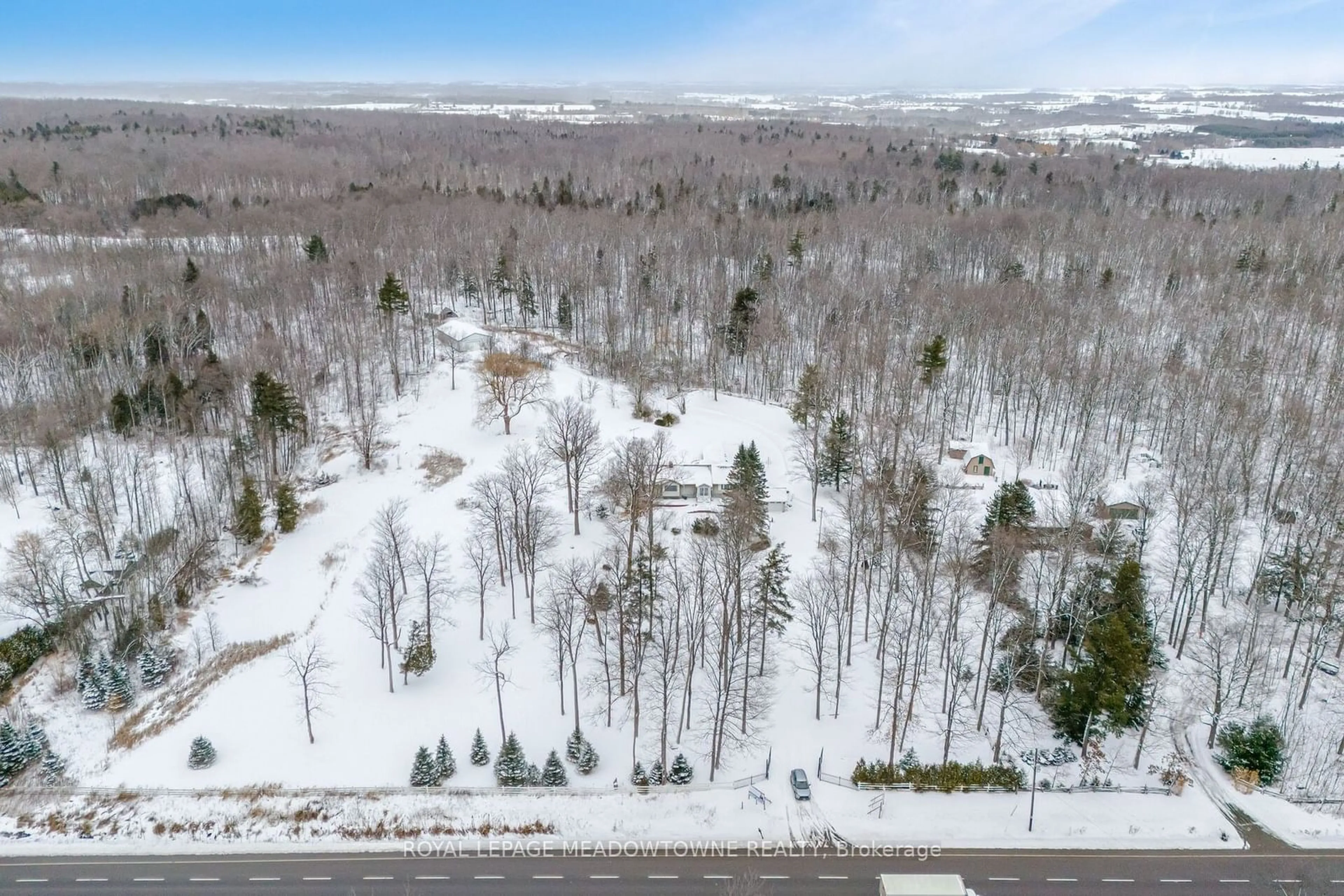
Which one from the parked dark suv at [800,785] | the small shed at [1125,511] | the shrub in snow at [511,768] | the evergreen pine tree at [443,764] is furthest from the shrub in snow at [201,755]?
the small shed at [1125,511]

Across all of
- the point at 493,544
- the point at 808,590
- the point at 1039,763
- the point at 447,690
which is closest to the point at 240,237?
the point at 493,544

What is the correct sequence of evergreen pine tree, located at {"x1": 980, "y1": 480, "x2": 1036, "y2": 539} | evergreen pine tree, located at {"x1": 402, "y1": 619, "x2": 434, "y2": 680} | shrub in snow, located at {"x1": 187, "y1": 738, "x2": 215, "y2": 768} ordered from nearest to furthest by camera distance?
shrub in snow, located at {"x1": 187, "y1": 738, "x2": 215, "y2": 768}
evergreen pine tree, located at {"x1": 402, "y1": 619, "x2": 434, "y2": 680}
evergreen pine tree, located at {"x1": 980, "y1": 480, "x2": 1036, "y2": 539}

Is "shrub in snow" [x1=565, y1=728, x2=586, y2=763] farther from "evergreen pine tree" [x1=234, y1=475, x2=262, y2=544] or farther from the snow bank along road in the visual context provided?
"evergreen pine tree" [x1=234, y1=475, x2=262, y2=544]

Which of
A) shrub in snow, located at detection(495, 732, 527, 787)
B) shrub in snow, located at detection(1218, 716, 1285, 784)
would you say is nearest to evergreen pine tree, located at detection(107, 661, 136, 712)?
shrub in snow, located at detection(495, 732, 527, 787)

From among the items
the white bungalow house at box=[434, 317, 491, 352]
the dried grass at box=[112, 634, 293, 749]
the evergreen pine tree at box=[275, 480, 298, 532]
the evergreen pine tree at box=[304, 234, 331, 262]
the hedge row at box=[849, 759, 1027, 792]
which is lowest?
the dried grass at box=[112, 634, 293, 749]

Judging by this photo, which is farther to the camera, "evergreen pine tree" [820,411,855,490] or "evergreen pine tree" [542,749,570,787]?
"evergreen pine tree" [820,411,855,490]

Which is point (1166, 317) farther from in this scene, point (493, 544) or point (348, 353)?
point (348, 353)
